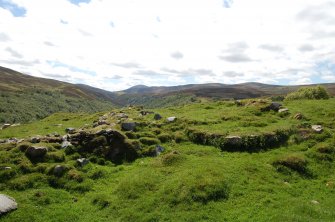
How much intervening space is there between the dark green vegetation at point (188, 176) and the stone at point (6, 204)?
455 mm

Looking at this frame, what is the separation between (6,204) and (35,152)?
768 centimetres

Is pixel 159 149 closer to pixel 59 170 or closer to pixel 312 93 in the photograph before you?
pixel 59 170

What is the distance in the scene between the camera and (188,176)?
23.2 meters

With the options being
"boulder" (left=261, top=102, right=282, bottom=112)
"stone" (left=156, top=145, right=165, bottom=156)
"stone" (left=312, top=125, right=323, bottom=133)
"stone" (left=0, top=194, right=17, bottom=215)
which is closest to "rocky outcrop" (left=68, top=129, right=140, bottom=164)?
"stone" (left=156, top=145, right=165, bottom=156)

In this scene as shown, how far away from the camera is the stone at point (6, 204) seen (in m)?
19.5

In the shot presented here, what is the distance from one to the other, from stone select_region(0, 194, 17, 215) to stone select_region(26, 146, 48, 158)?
21.7 feet

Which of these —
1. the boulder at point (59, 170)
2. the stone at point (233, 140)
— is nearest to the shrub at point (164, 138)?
the stone at point (233, 140)

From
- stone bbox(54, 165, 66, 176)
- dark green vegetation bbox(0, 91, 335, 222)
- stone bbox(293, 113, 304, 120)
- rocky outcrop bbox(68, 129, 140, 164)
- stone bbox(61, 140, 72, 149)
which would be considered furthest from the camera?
stone bbox(293, 113, 304, 120)

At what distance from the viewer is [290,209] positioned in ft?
63.4

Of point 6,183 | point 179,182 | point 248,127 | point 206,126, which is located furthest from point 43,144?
point 248,127

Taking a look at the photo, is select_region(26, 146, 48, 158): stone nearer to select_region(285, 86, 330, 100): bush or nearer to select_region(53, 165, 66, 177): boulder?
select_region(53, 165, 66, 177): boulder

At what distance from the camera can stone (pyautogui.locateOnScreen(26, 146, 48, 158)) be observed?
88.4ft

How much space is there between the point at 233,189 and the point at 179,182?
155 inches

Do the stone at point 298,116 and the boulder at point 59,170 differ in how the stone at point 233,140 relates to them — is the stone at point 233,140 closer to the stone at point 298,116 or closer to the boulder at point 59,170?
the stone at point 298,116
